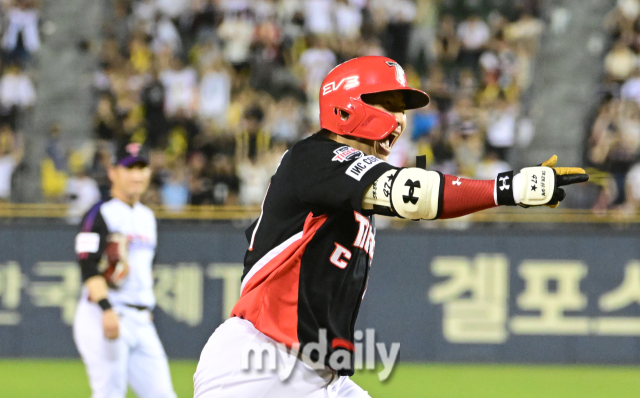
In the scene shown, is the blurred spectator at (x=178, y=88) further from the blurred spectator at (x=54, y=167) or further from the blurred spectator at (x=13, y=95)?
the blurred spectator at (x=13, y=95)

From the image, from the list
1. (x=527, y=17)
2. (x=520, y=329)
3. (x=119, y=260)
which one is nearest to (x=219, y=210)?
(x=520, y=329)

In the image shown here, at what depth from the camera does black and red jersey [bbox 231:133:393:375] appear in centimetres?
431

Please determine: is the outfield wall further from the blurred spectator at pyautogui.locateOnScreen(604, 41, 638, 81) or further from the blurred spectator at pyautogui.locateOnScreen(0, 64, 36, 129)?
the blurred spectator at pyautogui.locateOnScreen(0, 64, 36, 129)

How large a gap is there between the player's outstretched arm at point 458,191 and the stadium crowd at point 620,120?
33.2ft

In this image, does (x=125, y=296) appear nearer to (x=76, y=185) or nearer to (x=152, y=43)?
(x=76, y=185)

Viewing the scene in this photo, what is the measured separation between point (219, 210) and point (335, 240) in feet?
29.7

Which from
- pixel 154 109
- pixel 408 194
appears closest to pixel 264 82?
pixel 154 109

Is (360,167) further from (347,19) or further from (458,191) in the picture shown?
(347,19)

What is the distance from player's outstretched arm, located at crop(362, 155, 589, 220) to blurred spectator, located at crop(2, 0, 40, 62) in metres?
14.6

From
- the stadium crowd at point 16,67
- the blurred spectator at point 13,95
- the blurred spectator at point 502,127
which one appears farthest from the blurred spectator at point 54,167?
the blurred spectator at point 502,127

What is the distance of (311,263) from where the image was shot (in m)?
4.37

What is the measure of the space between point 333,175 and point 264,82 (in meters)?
13.3

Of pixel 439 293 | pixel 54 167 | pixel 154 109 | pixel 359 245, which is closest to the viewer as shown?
pixel 359 245

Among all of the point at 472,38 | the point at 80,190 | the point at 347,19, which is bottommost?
the point at 80,190
